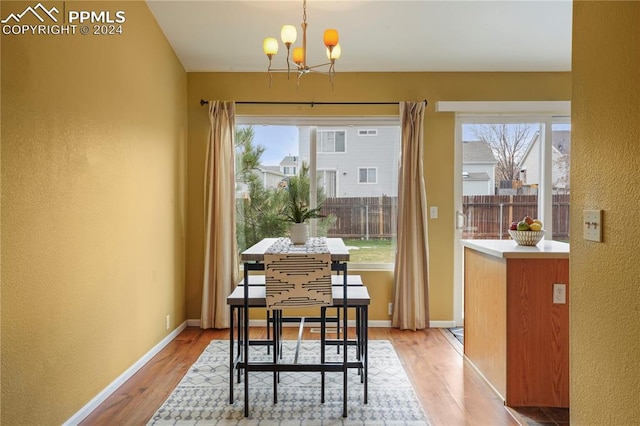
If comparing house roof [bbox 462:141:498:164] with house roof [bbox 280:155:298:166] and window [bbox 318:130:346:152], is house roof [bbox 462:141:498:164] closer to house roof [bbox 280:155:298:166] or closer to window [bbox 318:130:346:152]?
window [bbox 318:130:346:152]

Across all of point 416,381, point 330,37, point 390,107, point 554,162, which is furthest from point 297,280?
point 554,162

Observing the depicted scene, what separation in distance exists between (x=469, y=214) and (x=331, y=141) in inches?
62.3

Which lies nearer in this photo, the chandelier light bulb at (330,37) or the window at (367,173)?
the chandelier light bulb at (330,37)

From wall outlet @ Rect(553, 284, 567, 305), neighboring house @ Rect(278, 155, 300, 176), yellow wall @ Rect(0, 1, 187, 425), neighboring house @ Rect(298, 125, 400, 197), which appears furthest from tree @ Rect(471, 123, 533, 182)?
yellow wall @ Rect(0, 1, 187, 425)

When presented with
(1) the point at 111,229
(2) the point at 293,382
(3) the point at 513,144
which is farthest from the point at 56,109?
(3) the point at 513,144

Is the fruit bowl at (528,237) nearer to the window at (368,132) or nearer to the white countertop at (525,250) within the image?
the white countertop at (525,250)

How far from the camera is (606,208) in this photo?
55.1 inches

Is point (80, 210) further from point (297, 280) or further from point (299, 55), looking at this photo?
point (299, 55)

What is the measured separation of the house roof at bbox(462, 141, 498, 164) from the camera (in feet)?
13.8

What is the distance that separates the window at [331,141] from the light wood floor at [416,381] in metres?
1.83

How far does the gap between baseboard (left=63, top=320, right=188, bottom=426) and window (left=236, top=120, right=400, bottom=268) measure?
1.17 metres

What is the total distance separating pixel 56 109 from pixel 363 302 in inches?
77.3

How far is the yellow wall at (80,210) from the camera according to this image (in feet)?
6.15

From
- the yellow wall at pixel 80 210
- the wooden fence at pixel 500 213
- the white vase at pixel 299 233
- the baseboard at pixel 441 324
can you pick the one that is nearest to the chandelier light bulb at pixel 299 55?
the white vase at pixel 299 233
